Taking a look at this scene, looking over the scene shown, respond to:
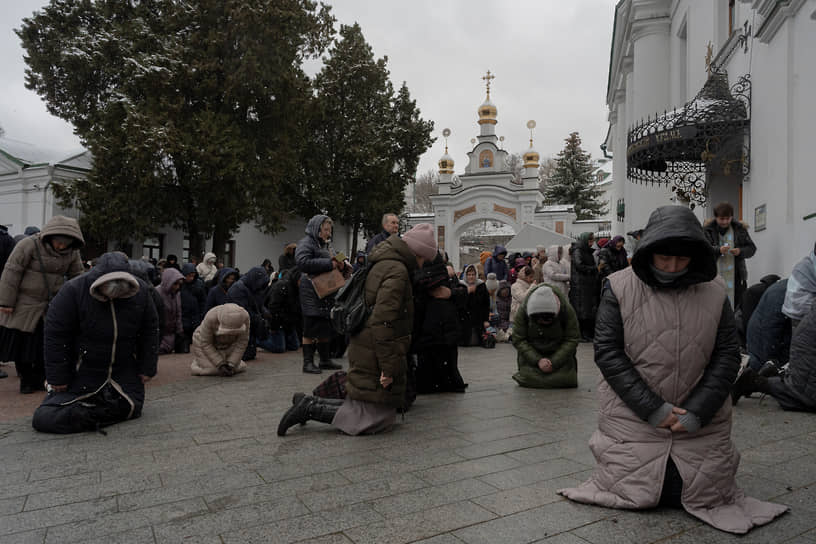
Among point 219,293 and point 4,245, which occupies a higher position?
point 4,245

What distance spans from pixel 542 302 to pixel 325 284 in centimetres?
288

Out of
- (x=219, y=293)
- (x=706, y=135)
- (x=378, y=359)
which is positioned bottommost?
(x=378, y=359)

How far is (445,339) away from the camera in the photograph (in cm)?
652

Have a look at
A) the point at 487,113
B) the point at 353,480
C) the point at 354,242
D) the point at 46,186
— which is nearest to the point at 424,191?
the point at 487,113

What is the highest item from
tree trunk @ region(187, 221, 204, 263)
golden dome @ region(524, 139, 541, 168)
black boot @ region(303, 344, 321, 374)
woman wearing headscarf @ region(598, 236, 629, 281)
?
golden dome @ region(524, 139, 541, 168)

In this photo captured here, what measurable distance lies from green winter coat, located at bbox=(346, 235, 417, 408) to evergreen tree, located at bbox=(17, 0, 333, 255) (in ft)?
55.8

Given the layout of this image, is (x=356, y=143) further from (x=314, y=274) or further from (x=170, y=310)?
(x=314, y=274)

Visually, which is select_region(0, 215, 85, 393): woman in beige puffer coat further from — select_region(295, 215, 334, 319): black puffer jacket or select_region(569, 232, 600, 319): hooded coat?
select_region(569, 232, 600, 319): hooded coat

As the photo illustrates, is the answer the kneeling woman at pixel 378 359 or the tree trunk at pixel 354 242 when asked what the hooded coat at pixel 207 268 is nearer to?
the kneeling woman at pixel 378 359

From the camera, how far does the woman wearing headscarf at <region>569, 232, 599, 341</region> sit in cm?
1218

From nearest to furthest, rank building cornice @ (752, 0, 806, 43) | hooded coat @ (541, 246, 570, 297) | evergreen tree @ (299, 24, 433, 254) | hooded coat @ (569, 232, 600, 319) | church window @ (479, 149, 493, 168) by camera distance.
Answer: building cornice @ (752, 0, 806, 43), hooded coat @ (569, 232, 600, 319), hooded coat @ (541, 246, 570, 297), evergreen tree @ (299, 24, 433, 254), church window @ (479, 149, 493, 168)

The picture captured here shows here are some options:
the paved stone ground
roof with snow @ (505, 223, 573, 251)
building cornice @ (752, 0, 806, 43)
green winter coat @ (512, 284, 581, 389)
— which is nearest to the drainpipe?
roof with snow @ (505, 223, 573, 251)

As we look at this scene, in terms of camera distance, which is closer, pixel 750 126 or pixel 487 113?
pixel 750 126

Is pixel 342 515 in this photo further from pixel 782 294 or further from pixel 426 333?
pixel 782 294
